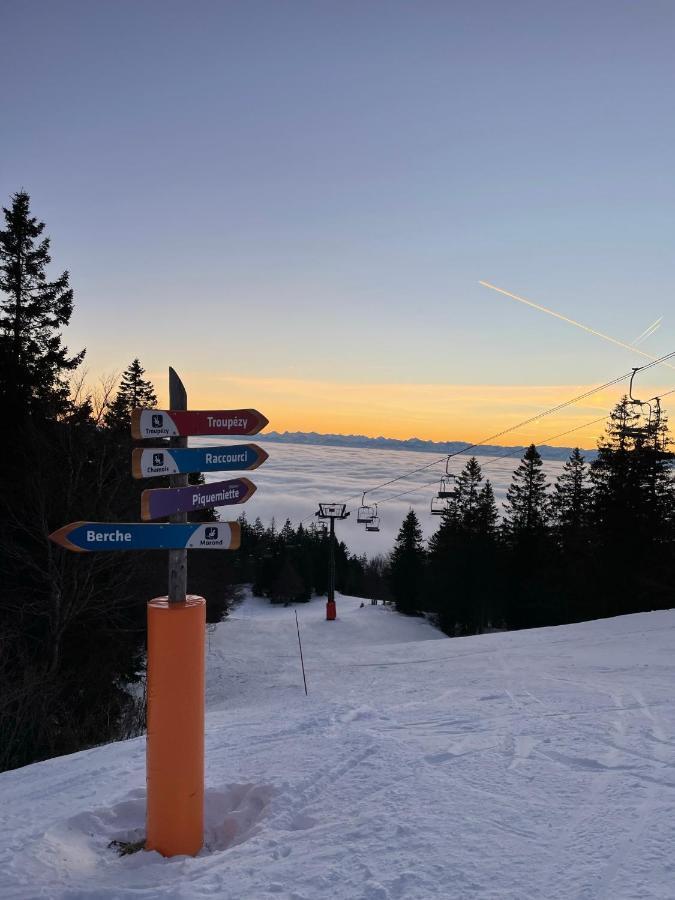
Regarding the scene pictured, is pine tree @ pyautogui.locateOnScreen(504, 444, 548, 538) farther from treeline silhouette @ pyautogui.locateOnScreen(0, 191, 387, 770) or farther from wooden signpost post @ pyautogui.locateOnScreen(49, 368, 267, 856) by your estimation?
wooden signpost post @ pyautogui.locateOnScreen(49, 368, 267, 856)

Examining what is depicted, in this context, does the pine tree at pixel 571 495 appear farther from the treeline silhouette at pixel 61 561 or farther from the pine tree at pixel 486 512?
the treeline silhouette at pixel 61 561

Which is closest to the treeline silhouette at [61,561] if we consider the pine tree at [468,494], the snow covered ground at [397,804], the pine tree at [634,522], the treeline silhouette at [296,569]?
the snow covered ground at [397,804]

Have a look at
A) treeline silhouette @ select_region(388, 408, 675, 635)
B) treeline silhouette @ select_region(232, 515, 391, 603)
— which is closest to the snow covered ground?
treeline silhouette @ select_region(388, 408, 675, 635)

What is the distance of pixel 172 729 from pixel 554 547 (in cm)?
4537

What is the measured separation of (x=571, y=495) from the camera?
5009 centimetres

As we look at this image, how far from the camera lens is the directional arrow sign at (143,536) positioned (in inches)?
159

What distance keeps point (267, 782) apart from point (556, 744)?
271 cm

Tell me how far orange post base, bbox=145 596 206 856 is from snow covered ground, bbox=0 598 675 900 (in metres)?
0.17

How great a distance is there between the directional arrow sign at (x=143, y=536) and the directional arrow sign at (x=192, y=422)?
633 millimetres

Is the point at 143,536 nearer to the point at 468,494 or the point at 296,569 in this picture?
the point at 468,494

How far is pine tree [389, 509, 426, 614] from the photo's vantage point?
5497 cm

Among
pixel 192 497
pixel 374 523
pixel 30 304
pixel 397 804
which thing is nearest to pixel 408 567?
pixel 374 523

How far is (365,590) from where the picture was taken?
98.9m

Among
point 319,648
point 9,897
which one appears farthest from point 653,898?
point 319,648
